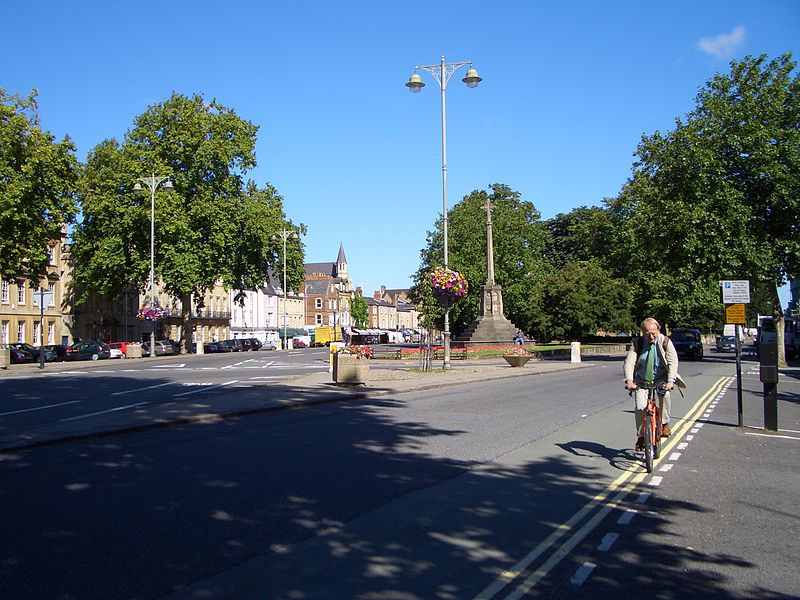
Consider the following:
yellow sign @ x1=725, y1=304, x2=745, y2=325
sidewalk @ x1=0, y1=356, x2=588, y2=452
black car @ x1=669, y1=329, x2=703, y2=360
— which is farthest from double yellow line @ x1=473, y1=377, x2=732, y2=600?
black car @ x1=669, y1=329, x2=703, y2=360

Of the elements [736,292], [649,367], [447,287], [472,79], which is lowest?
[649,367]

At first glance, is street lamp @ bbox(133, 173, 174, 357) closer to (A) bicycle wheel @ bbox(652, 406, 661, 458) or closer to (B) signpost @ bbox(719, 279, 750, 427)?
(B) signpost @ bbox(719, 279, 750, 427)

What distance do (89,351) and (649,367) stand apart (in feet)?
176

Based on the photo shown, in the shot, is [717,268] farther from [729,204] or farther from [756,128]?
[756,128]

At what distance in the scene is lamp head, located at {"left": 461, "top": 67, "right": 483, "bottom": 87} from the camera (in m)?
27.1

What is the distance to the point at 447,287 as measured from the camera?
28.0 m

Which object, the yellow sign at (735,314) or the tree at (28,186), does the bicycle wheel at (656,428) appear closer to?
the yellow sign at (735,314)

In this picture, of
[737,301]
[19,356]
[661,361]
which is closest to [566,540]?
[661,361]

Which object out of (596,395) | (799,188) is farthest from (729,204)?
(596,395)

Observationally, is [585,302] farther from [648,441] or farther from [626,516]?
[626,516]

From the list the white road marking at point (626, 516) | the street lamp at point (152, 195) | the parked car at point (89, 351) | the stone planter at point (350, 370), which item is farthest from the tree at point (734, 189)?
the parked car at point (89, 351)

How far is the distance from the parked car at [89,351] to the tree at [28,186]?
7.09 meters

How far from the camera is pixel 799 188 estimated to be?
123 feet

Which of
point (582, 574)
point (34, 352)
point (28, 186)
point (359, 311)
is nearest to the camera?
point (582, 574)
